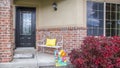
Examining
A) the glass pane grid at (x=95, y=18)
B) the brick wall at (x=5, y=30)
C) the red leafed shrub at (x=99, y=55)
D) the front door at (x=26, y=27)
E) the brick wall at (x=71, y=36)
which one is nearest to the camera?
the red leafed shrub at (x=99, y=55)

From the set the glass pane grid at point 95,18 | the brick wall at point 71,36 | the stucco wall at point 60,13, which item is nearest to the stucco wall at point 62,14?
the stucco wall at point 60,13

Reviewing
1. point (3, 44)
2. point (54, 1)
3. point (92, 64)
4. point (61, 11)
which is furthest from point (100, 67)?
point (54, 1)

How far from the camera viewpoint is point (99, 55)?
19.8 feet

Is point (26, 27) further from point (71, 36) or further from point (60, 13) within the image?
point (71, 36)

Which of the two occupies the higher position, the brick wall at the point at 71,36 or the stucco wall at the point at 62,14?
the stucco wall at the point at 62,14

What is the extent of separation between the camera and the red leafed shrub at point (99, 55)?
5.91m

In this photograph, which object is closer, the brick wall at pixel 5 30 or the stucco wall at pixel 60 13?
the brick wall at pixel 5 30

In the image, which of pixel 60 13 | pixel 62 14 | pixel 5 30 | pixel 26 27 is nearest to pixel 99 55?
pixel 5 30

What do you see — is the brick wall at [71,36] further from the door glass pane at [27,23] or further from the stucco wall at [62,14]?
the door glass pane at [27,23]

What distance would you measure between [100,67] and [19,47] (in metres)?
5.80

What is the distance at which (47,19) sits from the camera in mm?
10156

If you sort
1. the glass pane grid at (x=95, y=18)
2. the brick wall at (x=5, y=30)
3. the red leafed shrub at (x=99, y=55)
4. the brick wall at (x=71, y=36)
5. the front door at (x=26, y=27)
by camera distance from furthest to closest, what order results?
the front door at (x=26, y=27), the glass pane grid at (x=95, y=18), the brick wall at (x=71, y=36), the brick wall at (x=5, y=30), the red leafed shrub at (x=99, y=55)

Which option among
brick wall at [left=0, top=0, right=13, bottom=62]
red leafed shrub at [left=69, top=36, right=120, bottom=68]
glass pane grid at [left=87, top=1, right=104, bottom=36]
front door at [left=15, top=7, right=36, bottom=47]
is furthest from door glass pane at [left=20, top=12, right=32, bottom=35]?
Result: red leafed shrub at [left=69, top=36, right=120, bottom=68]

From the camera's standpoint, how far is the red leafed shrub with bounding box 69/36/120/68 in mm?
5914
